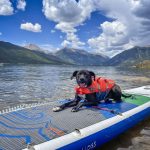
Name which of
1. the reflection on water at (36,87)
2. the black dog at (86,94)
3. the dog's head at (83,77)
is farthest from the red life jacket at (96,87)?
the reflection on water at (36,87)

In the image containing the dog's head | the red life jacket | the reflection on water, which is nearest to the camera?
the dog's head

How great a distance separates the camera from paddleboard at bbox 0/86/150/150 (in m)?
6.09

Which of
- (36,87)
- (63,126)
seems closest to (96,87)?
(63,126)

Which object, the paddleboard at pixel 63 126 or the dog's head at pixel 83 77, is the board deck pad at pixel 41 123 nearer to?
the paddleboard at pixel 63 126

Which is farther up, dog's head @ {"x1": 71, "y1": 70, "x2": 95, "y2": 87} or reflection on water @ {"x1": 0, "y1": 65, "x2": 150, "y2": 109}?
dog's head @ {"x1": 71, "y1": 70, "x2": 95, "y2": 87}

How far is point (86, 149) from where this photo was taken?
6914mm

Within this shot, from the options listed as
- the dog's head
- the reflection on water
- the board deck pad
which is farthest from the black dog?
the reflection on water

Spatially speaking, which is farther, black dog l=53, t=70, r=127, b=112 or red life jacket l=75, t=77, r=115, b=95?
red life jacket l=75, t=77, r=115, b=95

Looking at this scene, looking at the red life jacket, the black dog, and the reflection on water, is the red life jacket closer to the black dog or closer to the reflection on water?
the black dog

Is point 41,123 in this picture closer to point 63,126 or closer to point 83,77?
point 63,126

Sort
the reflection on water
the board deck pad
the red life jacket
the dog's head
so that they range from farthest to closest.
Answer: the reflection on water → the red life jacket → the dog's head → the board deck pad

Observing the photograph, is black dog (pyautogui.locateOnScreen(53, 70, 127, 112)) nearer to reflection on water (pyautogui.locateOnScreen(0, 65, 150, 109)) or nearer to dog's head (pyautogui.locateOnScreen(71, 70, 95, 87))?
dog's head (pyautogui.locateOnScreen(71, 70, 95, 87))

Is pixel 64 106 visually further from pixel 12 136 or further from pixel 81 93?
pixel 12 136

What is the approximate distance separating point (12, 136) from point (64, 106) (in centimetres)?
318
